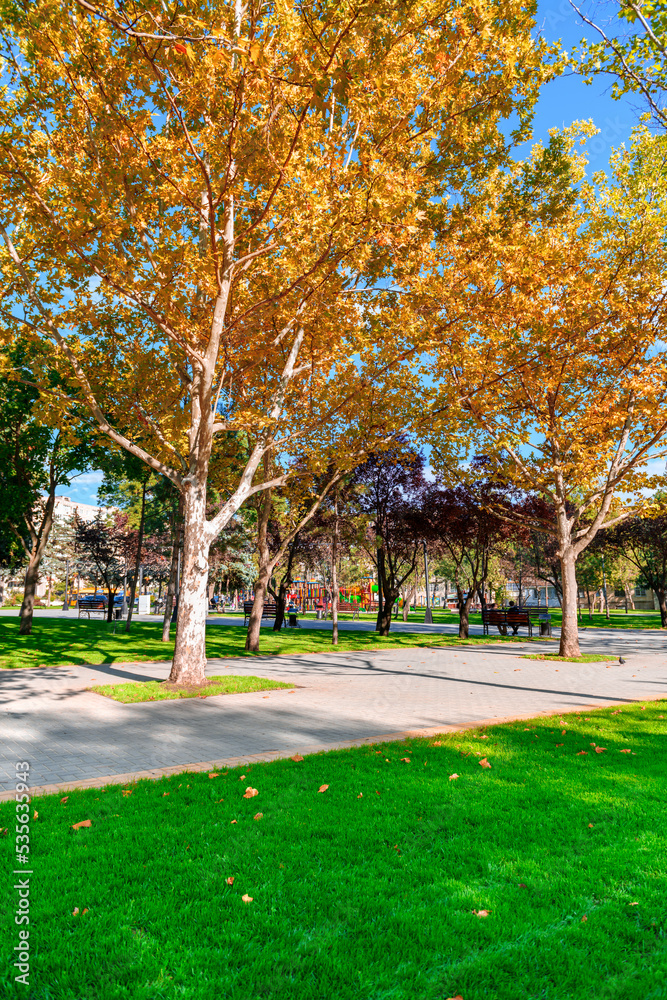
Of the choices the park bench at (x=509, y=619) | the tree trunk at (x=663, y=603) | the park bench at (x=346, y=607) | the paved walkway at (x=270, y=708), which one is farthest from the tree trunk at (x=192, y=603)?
the park bench at (x=346, y=607)

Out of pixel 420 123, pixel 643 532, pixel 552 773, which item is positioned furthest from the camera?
pixel 643 532

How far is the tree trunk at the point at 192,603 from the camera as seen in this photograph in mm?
10562

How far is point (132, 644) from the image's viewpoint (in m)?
17.9

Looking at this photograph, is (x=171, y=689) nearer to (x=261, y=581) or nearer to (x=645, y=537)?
(x=261, y=581)

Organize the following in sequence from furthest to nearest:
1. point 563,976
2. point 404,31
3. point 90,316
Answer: point 90,316
point 404,31
point 563,976

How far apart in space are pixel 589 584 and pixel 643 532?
17.2 meters

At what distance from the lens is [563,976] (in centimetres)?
256

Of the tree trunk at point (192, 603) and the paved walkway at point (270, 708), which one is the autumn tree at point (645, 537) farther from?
the tree trunk at point (192, 603)

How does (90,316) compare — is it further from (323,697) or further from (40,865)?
(40,865)

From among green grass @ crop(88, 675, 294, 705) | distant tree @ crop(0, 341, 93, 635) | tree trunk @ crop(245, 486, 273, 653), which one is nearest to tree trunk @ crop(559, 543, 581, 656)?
tree trunk @ crop(245, 486, 273, 653)

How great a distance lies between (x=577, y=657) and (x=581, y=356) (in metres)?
8.72

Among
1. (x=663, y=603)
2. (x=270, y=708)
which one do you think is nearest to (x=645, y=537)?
(x=663, y=603)

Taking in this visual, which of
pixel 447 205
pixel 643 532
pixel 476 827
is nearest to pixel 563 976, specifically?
pixel 476 827
